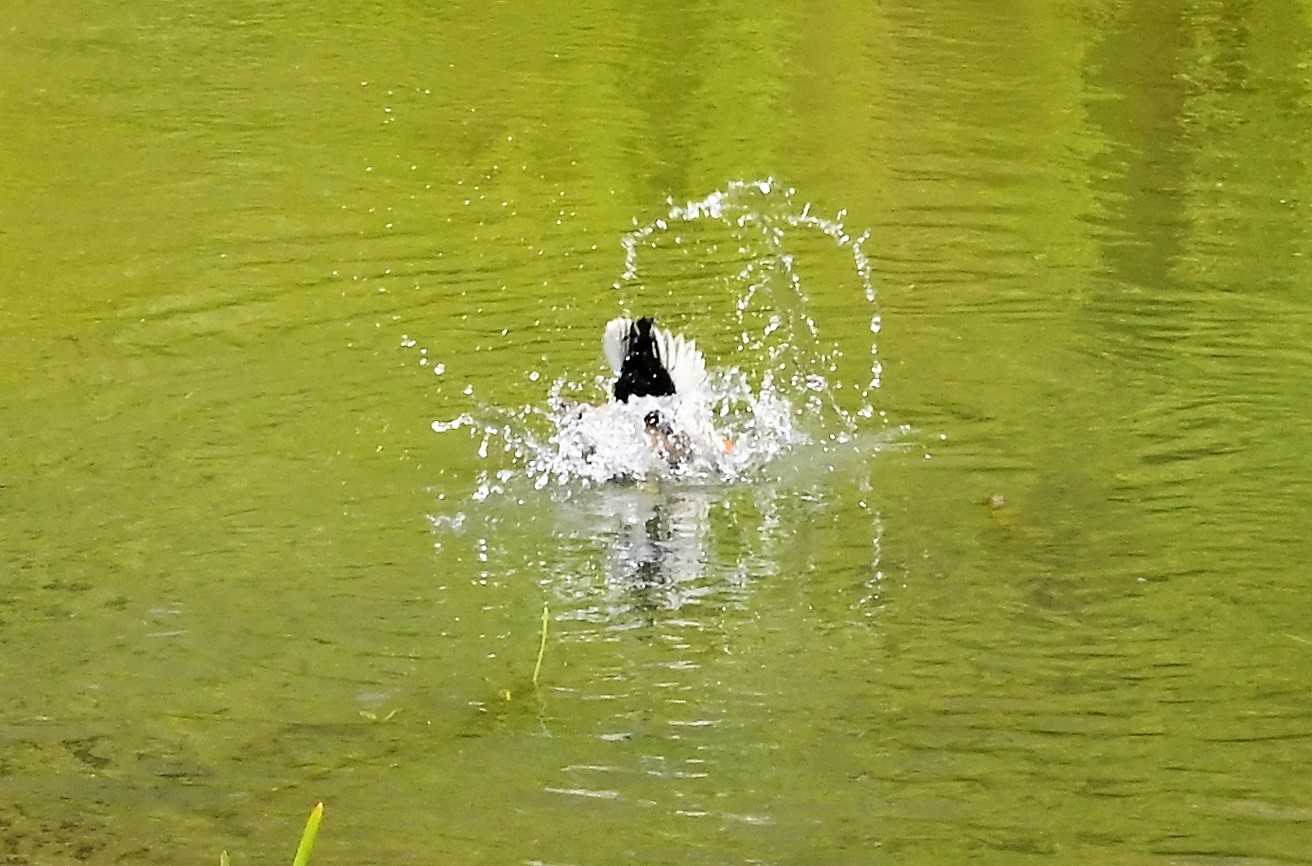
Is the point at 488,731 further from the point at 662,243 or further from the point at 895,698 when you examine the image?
the point at 662,243

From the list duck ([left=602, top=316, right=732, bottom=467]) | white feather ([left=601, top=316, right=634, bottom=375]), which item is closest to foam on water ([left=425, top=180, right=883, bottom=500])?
duck ([left=602, top=316, right=732, bottom=467])

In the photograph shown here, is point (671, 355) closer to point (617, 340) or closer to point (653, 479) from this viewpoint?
point (617, 340)

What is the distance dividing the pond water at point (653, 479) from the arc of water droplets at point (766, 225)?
40mm

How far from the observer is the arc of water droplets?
7582mm

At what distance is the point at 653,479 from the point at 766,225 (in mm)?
2756

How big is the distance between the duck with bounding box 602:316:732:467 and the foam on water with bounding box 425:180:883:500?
1cm

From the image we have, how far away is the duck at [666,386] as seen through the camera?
605 centimetres

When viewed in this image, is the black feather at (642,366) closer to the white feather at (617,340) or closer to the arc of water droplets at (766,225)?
the white feather at (617,340)

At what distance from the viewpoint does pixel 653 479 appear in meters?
5.96

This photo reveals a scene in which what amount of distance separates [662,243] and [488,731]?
4172 millimetres

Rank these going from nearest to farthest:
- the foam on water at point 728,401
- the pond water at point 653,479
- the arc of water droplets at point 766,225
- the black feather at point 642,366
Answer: the pond water at point 653,479 → the foam on water at point 728,401 → the black feather at point 642,366 → the arc of water droplets at point 766,225

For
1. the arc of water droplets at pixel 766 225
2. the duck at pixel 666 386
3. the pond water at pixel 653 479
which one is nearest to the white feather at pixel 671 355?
the duck at pixel 666 386

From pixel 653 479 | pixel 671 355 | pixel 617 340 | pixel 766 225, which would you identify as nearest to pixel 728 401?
pixel 671 355

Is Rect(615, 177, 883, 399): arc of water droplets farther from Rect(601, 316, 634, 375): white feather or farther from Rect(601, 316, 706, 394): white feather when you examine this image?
Rect(601, 316, 634, 375): white feather
